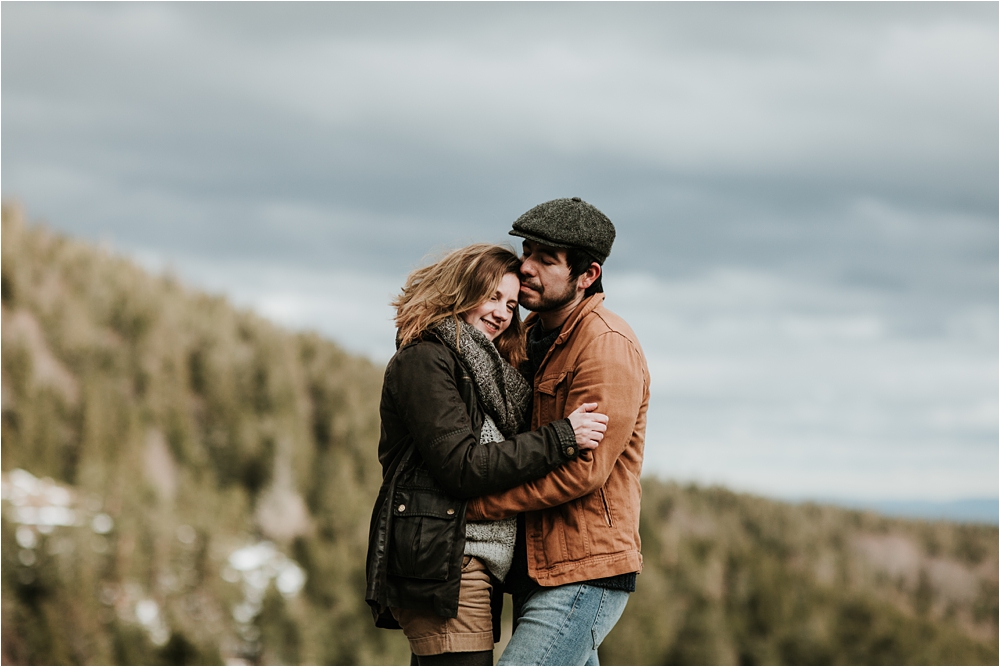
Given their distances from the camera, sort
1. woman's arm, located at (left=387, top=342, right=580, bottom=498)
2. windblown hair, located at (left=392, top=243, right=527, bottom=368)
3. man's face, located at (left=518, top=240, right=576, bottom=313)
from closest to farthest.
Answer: woman's arm, located at (left=387, top=342, right=580, bottom=498) < windblown hair, located at (left=392, top=243, right=527, bottom=368) < man's face, located at (left=518, top=240, right=576, bottom=313)

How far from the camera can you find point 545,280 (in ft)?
Result: 9.61

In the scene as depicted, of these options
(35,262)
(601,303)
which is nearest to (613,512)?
(601,303)

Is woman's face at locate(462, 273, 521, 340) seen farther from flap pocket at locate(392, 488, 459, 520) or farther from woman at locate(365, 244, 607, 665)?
flap pocket at locate(392, 488, 459, 520)

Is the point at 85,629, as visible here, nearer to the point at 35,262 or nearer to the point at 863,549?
the point at 35,262

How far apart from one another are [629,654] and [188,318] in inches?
269

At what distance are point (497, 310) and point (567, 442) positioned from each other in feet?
1.61

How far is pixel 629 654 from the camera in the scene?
995 centimetres

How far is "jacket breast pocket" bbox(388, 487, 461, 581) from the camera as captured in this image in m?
2.61

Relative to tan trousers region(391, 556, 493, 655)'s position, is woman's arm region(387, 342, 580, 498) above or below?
above

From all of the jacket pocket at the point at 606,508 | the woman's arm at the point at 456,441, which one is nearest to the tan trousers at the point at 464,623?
the woman's arm at the point at 456,441

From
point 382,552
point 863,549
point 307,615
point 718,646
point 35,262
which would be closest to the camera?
point 382,552

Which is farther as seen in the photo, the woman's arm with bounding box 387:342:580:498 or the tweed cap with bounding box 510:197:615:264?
the tweed cap with bounding box 510:197:615:264

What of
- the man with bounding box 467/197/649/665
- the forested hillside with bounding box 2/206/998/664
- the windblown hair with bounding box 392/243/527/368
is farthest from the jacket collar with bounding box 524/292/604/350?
the forested hillside with bounding box 2/206/998/664

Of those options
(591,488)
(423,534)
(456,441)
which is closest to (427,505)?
(423,534)
